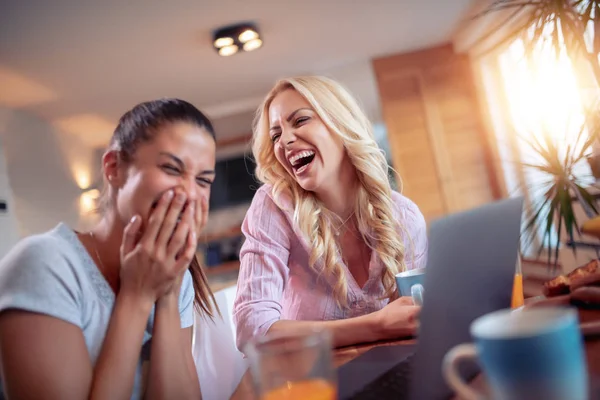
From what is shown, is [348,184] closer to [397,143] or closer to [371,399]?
[371,399]

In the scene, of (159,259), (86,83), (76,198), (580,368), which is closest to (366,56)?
(86,83)

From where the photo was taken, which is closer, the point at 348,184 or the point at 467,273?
the point at 467,273

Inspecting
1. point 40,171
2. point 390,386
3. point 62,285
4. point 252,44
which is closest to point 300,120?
point 62,285

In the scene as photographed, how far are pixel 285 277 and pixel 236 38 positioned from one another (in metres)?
2.98

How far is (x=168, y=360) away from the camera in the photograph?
0.93 m

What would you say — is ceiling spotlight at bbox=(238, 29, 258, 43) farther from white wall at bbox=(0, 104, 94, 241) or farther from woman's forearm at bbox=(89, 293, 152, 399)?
woman's forearm at bbox=(89, 293, 152, 399)

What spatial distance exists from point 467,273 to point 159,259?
1.80 ft

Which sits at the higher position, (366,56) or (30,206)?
(366,56)

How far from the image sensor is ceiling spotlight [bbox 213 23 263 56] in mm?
3797

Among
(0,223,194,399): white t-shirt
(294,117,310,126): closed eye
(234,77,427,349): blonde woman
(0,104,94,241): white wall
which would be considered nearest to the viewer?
(0,223,194,399): white t-shirt

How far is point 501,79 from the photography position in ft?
16.0

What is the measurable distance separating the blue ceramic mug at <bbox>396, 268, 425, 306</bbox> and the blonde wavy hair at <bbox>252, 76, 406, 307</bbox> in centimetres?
38

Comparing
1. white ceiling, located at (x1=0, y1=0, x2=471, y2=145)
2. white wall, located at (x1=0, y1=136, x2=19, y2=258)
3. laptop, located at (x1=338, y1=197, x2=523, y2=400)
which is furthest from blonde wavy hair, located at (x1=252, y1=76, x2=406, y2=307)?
white wall, located at (x1=0, y1=136, x2=19, y2=258)

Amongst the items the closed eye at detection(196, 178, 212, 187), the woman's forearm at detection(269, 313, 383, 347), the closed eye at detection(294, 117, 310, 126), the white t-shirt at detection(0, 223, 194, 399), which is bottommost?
the woman's forearm at detection(269, 313, 383, 347)
